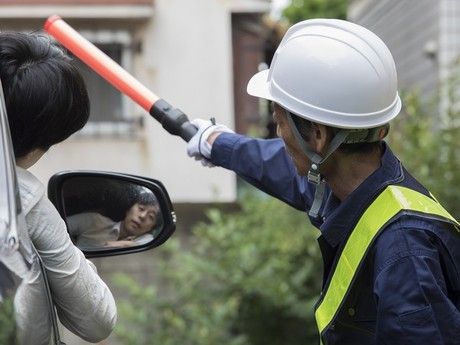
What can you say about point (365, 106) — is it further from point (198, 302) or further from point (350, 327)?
point (198, 302)

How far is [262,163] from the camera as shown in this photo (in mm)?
3719

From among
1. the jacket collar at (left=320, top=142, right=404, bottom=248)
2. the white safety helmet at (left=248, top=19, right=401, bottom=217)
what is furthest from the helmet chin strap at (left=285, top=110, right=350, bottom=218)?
the jacket collar at (left=320, top=142, right=404, bottom=248)

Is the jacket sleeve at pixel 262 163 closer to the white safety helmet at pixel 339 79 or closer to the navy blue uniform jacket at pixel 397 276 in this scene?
the navy blue uniform jacket at pixel 397 276

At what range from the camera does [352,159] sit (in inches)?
119

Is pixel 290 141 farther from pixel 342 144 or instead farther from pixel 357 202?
pixel 357 202

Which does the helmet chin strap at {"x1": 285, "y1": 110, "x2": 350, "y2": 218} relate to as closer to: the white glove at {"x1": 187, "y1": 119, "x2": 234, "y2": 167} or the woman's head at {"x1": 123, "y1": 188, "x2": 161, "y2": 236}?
the woman's head at {"x1": 123, "y1": 188, "x2": 161, "y2": 236}

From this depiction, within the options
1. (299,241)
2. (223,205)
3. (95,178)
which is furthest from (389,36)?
(95,178)

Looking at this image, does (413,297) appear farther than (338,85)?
No

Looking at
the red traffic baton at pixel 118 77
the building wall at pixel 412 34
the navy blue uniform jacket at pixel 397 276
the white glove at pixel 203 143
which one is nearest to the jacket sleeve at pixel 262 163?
the white glove at pixel 203 143

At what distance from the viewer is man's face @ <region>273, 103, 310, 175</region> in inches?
120

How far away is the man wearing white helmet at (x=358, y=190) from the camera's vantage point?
106 inches

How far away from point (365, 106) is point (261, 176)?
0.83 meters

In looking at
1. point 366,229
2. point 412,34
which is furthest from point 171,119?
point 412,34

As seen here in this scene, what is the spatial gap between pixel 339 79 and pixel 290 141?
0.23 meters
